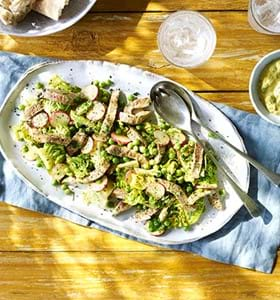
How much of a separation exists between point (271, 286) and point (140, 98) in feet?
2.40

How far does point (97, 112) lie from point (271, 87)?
536mm

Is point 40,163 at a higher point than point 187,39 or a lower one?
lower

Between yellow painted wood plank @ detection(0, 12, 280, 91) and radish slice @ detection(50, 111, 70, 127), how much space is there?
0.21 m

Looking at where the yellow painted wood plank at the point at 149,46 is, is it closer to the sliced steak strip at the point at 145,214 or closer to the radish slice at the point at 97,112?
the radish slice at the point at 97,112

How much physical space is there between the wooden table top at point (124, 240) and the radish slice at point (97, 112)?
0.18 meters

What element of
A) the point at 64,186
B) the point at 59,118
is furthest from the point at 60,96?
the point at 64,186

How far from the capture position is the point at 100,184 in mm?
2191

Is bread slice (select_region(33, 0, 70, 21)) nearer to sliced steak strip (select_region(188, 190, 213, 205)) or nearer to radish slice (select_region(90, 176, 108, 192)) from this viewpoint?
radish slice (select_region(90, 176, 108, 192))

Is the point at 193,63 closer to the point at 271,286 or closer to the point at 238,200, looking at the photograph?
the point at 238,200

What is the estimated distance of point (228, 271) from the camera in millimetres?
2275

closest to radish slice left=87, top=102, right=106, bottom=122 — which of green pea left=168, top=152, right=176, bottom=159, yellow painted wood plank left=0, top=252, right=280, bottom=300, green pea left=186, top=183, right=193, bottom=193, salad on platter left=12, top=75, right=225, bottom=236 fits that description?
salad on platter left=12, top=75, right=225, bottom=236

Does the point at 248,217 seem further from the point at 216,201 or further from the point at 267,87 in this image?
the point at 267,87

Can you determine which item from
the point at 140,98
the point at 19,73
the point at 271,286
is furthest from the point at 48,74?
the point at 271,286

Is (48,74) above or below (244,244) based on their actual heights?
above
